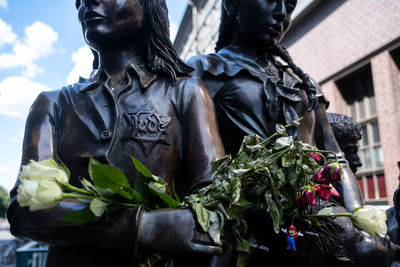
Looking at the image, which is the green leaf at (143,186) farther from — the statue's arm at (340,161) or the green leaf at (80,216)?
the statue's arm at (340,161)

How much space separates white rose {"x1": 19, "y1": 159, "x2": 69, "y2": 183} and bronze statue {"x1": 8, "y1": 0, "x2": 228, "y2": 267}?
0.23 meters

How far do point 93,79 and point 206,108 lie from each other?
584mm

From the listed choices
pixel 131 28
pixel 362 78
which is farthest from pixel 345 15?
pixel 131 28

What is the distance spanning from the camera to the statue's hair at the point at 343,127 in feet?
12.1

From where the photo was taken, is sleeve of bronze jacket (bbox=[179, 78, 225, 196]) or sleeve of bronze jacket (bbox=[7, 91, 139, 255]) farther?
sleeve of bronze jacket (bbox=[179, 78, 225, 196])

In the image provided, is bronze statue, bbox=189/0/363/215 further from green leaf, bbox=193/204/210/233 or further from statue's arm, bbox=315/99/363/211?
green leaf, bbox=193/204/210/233


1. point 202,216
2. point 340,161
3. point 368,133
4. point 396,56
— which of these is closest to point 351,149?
point 340,161

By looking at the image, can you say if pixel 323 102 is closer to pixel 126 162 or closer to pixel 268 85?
pixel 268 85

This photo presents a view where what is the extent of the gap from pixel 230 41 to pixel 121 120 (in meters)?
1.14

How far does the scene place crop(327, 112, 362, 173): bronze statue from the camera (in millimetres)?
3699

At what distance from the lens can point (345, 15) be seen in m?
13.1

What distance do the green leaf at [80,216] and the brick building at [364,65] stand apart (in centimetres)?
1132

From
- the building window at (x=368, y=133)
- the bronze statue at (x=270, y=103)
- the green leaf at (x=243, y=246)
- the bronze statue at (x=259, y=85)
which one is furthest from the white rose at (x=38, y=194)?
the building window at (x=368, y=133)

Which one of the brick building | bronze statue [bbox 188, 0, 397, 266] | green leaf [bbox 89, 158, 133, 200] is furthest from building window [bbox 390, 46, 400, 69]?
green leaf [bbox 89, 158, 133, 200]
